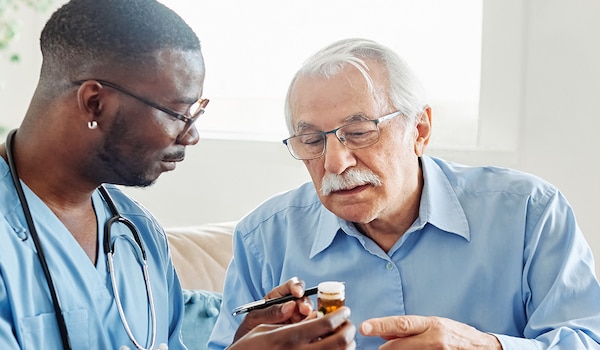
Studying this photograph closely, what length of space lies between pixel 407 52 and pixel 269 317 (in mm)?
1765

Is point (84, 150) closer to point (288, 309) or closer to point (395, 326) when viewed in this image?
point (288, 309)

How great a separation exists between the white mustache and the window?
3.90 ft

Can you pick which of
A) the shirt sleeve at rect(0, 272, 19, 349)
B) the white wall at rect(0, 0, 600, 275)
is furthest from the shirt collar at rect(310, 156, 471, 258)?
the white wall at rect(0, 0, 600, 275)

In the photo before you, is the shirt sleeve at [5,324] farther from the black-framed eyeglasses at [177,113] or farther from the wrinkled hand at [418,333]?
the wrinkled hand at [418,333]

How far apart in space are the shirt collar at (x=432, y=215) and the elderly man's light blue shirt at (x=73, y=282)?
1.30 feet

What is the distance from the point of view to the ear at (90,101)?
55.2 inches

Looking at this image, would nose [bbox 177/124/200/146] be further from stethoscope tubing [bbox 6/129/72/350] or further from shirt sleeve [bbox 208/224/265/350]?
shirt sleeve [bbox 208/224/265/350]

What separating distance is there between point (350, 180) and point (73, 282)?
0.62 metres

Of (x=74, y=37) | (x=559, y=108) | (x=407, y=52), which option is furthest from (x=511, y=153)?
(x=74, y=37)

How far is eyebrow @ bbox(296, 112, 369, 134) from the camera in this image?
67.3 inches

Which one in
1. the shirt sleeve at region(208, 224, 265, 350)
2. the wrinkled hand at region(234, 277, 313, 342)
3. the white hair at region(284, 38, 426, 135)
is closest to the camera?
the wrinkled hand at region(234, 277, 313, 342)

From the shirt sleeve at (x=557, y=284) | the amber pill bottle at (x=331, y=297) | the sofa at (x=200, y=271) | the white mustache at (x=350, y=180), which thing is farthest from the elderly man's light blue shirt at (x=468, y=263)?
the amber pill bottle at (x=331, y=297)

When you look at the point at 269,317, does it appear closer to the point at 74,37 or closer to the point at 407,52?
the point at 74,37

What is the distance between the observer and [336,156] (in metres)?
1.69
